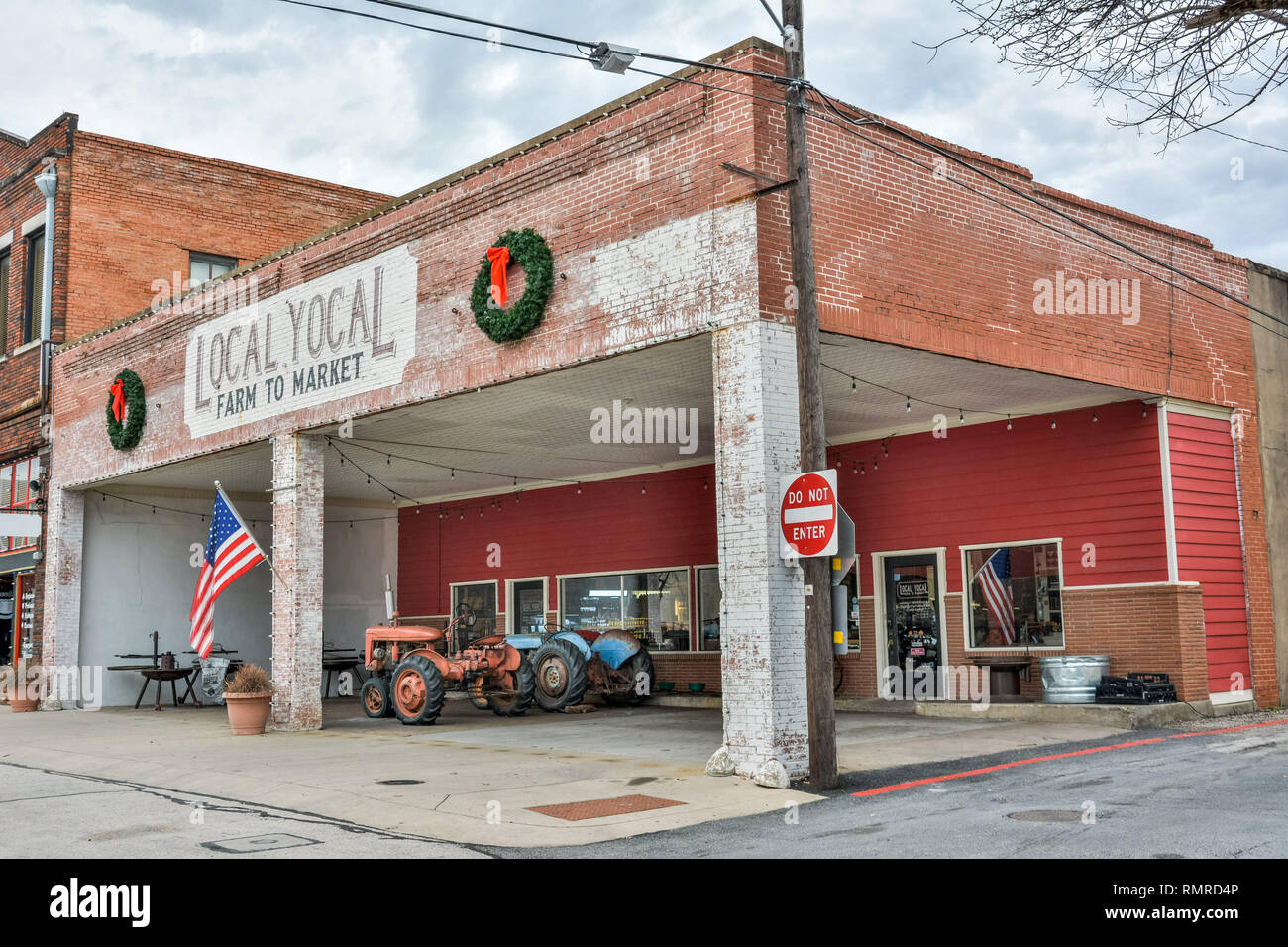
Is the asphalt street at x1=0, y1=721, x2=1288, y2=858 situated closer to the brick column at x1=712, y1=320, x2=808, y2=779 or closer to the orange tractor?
the brick column at x1=712, y1=320, x2=808, y2=779

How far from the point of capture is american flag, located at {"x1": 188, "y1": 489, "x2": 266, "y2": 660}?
16500mm

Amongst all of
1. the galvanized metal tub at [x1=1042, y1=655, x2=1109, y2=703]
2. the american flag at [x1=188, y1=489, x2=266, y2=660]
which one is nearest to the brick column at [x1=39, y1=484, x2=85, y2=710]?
the american flag at [x1=188, y1=489, x2=266, y2=660]

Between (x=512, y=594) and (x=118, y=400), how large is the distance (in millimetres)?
8513

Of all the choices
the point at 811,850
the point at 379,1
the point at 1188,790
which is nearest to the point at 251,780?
the point at 811,850

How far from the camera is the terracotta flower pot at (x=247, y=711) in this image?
54.2 ft

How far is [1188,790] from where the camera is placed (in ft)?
32.3

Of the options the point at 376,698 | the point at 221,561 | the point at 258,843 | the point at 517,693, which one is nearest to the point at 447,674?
the point at 517,693

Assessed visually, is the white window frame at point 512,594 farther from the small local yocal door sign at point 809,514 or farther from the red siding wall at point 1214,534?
the small local yocal door sign at point 809,514

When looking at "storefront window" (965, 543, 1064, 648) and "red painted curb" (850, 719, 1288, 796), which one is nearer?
"red painted curb" (850, 719, 1288, 796)

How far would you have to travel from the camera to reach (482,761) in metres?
12.9

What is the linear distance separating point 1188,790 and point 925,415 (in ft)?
27.7

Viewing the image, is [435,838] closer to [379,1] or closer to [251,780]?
[251,780]

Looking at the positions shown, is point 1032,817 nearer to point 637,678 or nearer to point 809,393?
point 809,393

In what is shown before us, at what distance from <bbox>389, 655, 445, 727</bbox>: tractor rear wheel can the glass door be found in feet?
22.3
